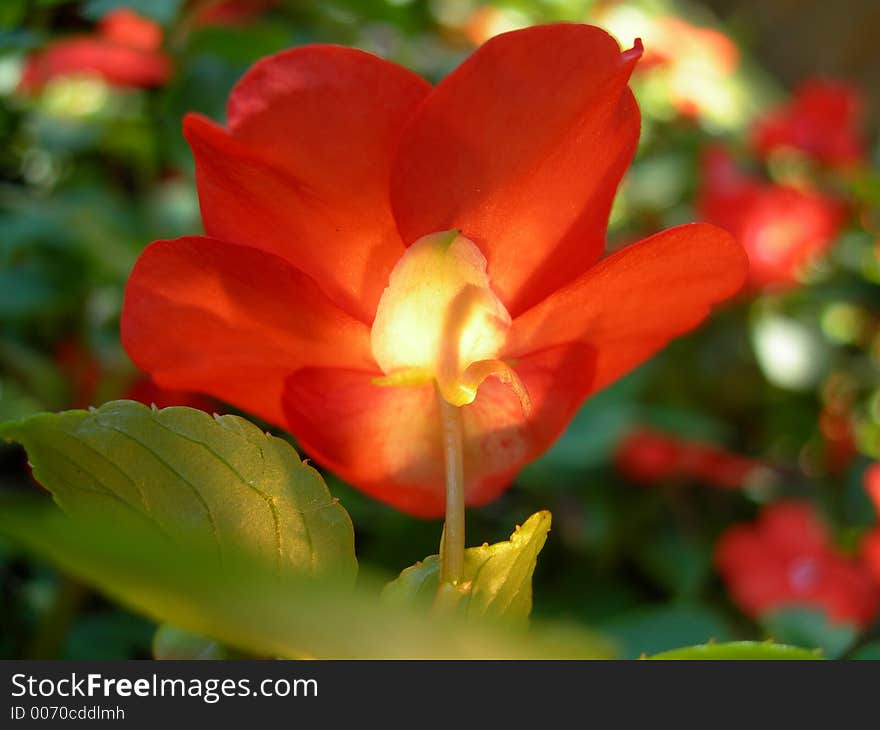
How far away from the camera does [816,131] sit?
125 centimetres

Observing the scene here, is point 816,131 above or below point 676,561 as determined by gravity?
above

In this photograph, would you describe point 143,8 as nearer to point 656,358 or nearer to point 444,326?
point 444,326

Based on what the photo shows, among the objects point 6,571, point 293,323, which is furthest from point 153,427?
point 6,571

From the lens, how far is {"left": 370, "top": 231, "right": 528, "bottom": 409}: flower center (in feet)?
1.04

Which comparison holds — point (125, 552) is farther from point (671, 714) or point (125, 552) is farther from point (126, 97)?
point (126, 97)

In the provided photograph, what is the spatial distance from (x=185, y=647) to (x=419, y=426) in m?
0.10

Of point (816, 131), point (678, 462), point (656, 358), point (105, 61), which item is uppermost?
point (816, 131)

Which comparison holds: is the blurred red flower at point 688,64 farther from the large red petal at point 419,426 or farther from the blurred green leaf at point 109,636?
the large red petal at point 419,426

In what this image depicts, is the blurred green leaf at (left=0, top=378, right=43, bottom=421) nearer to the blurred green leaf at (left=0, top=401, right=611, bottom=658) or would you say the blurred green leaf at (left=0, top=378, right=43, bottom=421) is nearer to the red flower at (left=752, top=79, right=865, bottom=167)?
the blurred green leaf at (left=0, top=401, right=611, bottom=658)

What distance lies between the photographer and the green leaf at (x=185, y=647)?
0.31 meters

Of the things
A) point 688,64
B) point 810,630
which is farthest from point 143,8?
point 688,64

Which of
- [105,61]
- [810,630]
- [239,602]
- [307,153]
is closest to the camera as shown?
[239,602]

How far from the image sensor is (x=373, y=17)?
662 millimetres

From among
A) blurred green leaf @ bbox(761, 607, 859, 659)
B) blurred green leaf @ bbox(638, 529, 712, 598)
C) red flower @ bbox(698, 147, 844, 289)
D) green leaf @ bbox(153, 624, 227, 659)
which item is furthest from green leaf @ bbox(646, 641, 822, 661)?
red flower @ bbox(698, 147, 844, 289)
